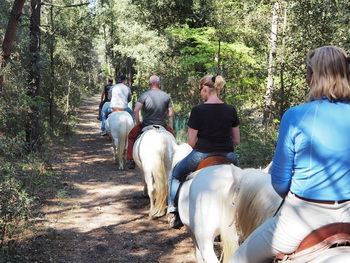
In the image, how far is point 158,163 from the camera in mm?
7004

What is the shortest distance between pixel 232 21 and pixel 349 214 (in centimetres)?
1272

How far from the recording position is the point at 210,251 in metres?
4.14

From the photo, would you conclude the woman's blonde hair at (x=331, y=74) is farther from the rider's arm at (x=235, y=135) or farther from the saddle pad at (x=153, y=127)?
the saddle pad at (x=153, y=127)

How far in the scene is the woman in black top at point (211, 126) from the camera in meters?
4.68

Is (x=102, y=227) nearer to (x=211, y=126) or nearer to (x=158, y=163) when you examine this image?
(x=158, y=163)

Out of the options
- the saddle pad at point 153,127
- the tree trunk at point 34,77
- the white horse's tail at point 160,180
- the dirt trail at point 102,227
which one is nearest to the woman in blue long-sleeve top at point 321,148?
the dirt trail at point 102,227

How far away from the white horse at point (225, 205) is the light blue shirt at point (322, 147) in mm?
848

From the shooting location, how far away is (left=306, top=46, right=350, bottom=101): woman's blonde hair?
2148 mm

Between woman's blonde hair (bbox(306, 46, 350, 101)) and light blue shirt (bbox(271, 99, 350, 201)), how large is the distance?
0.17 feet

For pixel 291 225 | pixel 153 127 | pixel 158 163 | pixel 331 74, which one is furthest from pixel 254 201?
pixel 153 127

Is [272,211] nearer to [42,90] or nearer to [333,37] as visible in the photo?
[333,37]

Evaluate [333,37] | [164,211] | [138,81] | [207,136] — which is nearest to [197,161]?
[207,136]

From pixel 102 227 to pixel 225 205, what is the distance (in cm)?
347

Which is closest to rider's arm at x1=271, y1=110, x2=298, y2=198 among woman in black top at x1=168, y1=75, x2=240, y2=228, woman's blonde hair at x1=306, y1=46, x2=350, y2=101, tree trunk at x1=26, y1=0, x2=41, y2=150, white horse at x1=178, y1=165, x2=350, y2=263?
woman's blonde hair at x1=306, y1=46, x2=350, y2=101
